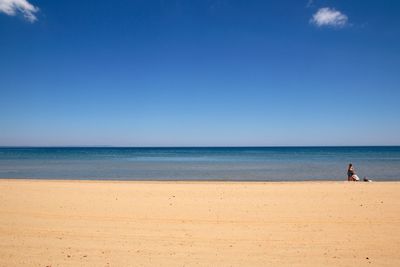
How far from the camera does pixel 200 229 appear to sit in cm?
805

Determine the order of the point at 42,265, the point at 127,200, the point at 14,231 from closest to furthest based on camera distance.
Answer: the point at 42,265, the point at 14,231, the point at 127,200

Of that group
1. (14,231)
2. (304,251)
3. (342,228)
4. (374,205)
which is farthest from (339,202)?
(14,231)

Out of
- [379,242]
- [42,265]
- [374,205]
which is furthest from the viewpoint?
[374,205]

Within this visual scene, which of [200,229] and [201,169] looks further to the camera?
[201,169]

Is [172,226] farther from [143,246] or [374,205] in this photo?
[374,205]

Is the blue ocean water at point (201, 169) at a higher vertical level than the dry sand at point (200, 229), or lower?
lower

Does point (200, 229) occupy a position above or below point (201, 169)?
above

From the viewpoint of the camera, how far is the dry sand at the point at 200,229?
6.06m

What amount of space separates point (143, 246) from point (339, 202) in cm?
819

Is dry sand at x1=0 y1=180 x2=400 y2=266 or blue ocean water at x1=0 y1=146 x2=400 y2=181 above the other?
dry sand at x1=0 y1=180 x2=400 y2=266

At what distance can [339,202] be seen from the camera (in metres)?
11.5

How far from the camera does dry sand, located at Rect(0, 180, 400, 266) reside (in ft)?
19.9

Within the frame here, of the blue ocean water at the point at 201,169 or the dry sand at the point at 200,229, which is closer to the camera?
the dry sand at the point at 200,229

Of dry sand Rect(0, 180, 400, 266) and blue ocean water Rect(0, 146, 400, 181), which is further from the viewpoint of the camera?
blue ocean water Rect(0, 146, 400, 181)
